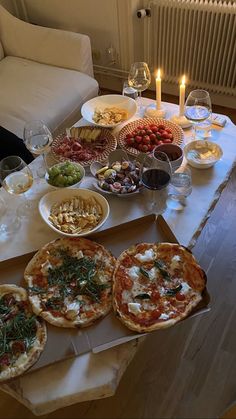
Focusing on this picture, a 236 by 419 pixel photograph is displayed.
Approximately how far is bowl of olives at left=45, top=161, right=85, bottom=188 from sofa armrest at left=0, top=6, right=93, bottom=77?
1302 mm

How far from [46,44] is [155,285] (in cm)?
205

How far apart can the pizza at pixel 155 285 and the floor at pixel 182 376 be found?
624mm

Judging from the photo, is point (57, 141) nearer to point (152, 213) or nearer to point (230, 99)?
point (152, 213)

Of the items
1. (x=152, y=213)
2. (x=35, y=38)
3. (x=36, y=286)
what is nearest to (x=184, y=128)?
(x=152, y=213)

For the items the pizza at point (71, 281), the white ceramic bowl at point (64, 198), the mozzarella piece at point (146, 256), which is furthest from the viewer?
the white ceramic bowl at point (64, 198)

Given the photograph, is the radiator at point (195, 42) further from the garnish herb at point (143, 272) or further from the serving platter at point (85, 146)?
the garnish herb at point (143, 272)

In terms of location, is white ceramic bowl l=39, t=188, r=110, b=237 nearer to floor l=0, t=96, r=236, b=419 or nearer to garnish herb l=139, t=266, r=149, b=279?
garnish herb l=139, t=266, r=149, b=279

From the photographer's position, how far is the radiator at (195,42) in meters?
2.51

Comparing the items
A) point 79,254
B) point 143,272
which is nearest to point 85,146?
point 79,254

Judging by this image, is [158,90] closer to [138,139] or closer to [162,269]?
[138,139]

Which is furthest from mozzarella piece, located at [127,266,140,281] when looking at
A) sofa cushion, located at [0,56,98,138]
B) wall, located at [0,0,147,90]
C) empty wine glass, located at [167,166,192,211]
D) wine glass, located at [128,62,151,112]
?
wall, located at [0,0,147,90]

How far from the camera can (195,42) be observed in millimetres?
2648

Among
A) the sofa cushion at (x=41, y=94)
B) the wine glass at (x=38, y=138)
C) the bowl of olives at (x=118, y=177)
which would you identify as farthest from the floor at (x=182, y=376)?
the sofa cushion at (x=41, y=94)

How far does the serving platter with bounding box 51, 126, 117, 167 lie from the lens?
1.60 m
